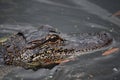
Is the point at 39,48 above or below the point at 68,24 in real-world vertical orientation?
below

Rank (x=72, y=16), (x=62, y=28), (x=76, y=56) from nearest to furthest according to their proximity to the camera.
A: (x=76, y=56), (x=62, y=28), (x=72, y=16)

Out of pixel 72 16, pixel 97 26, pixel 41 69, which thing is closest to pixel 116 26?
pixel 97 26

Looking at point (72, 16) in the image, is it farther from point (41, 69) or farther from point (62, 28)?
point (41, 69)

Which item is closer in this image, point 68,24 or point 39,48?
point 39,48
